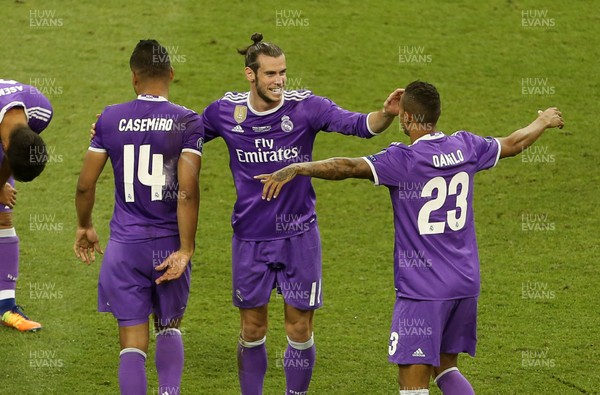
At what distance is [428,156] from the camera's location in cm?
639

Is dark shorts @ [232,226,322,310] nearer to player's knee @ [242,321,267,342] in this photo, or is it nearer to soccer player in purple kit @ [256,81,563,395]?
player's knee @ [242,321,267,342]

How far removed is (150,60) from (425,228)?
6.41 ft

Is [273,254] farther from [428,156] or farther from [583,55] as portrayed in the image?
[583,55]

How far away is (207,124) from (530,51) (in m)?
8.24

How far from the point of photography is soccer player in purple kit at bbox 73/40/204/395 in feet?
22.0

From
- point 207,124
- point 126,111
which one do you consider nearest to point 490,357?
point 207,124

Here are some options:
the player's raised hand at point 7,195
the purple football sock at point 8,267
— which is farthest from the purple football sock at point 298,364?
the purple football sock at point 8,267

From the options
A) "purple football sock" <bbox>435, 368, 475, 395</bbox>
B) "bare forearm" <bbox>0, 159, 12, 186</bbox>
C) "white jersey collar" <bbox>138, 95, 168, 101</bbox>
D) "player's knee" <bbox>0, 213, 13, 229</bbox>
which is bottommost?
"purple football sock" <bbox>435, 368, 475, 395</bbox>

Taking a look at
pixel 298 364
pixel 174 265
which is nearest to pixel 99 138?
pixel 174 265

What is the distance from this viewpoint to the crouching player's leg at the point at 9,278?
8.92 metres

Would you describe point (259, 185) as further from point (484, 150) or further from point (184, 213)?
point (484, 150)

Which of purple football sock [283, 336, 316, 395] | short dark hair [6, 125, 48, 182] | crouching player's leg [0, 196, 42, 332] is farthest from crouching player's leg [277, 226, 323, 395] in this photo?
crouching player's leg [0, 196, 42, 332]

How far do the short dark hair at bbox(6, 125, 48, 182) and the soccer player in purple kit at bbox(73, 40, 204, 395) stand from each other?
31 cm

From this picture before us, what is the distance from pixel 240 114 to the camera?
7137mm
